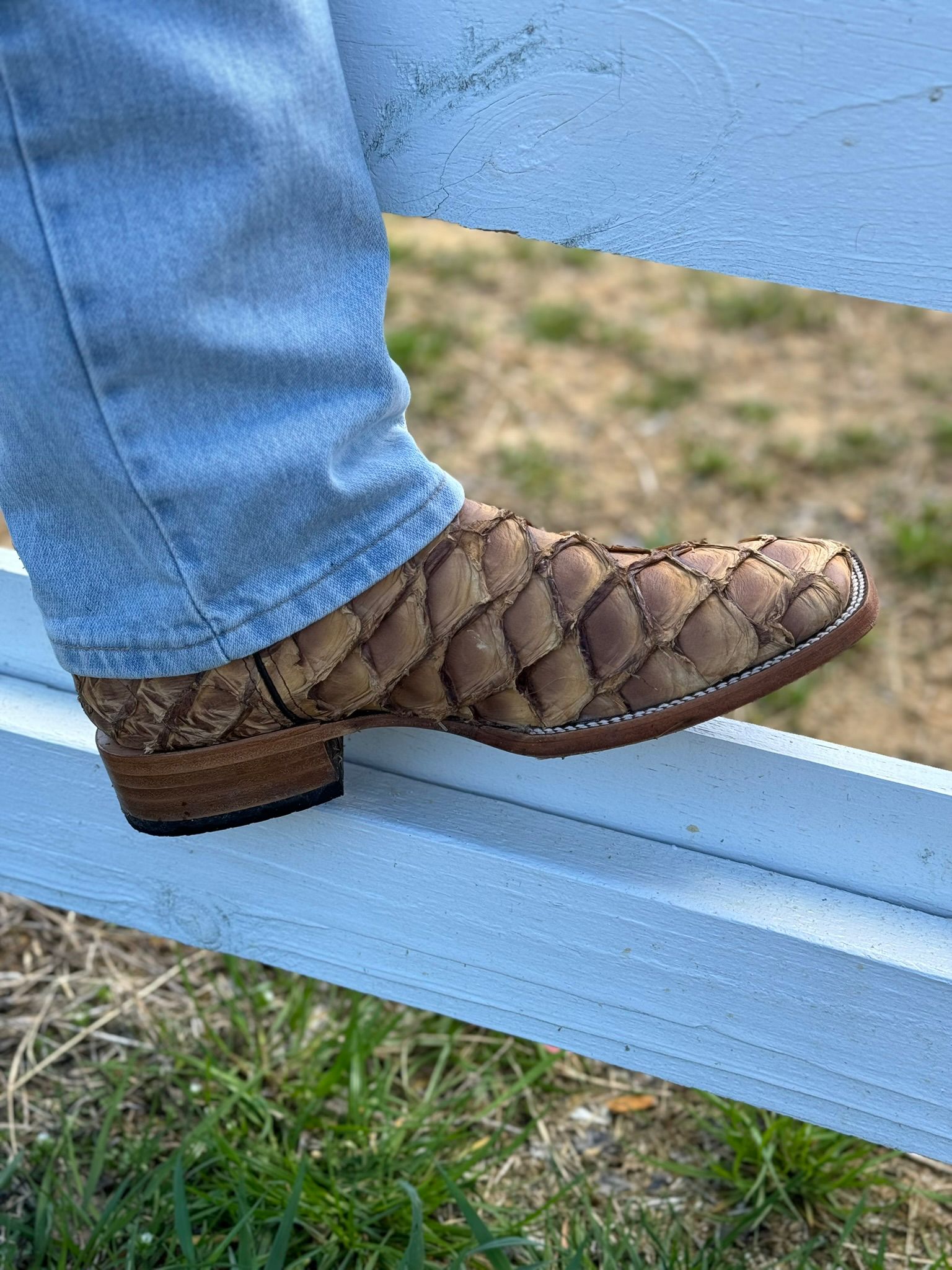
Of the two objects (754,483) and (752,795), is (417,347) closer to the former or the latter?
(754,483)

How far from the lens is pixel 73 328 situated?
69 cm

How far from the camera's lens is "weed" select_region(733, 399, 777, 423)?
7.96 ft

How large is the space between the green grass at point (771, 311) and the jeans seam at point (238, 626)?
206 centimetres

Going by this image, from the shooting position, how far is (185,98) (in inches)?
26.5

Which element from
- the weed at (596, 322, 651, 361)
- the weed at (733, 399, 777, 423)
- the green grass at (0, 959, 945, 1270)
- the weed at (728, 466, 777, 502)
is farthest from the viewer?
the weed at (596, 322, 651, 361)

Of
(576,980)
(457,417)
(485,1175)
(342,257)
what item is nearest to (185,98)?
(342,257)

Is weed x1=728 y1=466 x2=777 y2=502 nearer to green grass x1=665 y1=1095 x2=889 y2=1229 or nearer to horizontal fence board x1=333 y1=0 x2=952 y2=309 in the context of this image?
green grass x1=665 y1=1095 x2=889 y2=1229

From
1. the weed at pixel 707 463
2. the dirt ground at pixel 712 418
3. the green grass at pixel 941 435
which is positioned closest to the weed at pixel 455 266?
the dirt ground at pixel 712 418

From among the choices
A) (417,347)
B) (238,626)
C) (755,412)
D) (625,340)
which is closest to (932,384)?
(755,412)

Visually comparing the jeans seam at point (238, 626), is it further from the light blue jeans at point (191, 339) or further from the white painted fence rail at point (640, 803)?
the white painted fence rail at point (640, 803)

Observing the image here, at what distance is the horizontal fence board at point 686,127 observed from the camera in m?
0.71

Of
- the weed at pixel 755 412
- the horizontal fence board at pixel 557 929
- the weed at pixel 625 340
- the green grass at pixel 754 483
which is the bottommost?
the green grass at pixel 754 483

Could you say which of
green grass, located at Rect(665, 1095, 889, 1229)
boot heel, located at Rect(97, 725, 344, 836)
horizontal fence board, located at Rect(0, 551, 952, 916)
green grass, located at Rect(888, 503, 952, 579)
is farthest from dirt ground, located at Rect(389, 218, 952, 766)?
boot heel, located at Rect(97, 725, 344, 836)

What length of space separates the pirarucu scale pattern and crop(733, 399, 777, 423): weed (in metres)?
1.58
